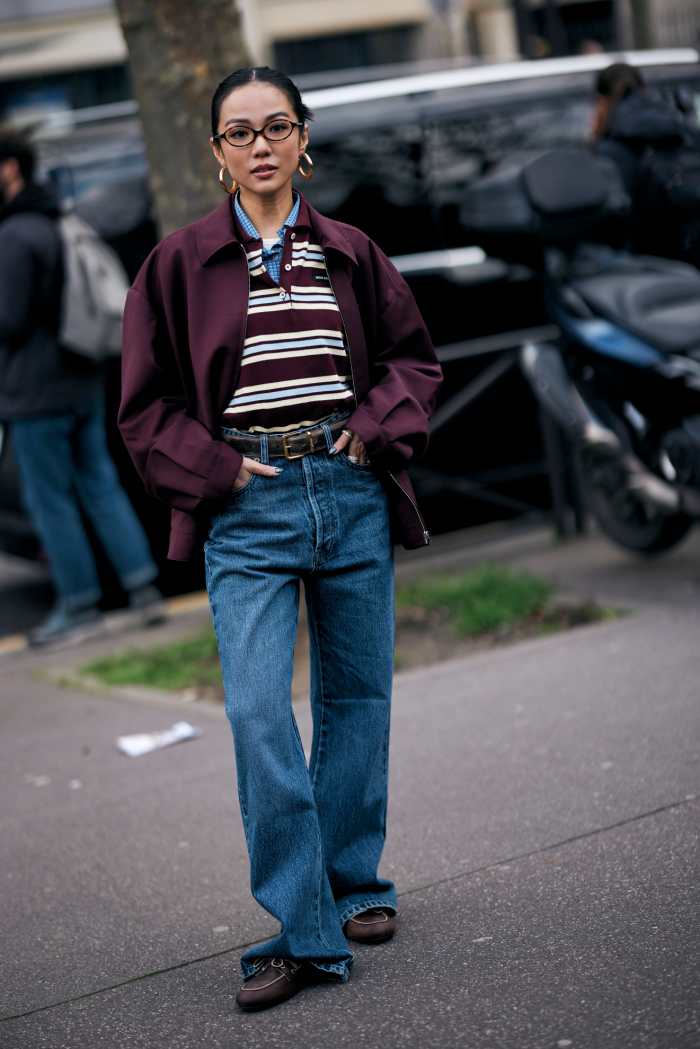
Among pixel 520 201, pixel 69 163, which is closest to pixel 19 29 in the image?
pixel 69 163

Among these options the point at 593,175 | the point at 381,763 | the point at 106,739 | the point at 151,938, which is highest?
the point at 593,175

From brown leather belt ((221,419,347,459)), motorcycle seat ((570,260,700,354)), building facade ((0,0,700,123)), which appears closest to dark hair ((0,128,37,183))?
motorcycle seat ((570,260,700,354))

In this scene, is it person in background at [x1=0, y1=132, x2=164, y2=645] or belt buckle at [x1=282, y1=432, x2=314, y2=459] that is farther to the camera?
person in background at [x1=0, y1=132, x2=164, y2=645]

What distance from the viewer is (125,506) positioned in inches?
300

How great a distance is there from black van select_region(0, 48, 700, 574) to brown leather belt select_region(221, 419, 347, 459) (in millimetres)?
4603

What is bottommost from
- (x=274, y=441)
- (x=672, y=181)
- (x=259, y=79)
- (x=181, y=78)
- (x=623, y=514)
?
(x=623, y=514)

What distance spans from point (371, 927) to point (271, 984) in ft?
1.14

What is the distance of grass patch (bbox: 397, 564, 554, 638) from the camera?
671cm

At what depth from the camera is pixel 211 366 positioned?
351 centimetres

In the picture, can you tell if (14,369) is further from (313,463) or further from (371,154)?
(313,463)

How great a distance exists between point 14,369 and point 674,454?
2.78m

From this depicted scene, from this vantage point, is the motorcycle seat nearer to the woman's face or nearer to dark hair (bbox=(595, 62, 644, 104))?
dark hair (bbox=(595, 62, 644, 104))

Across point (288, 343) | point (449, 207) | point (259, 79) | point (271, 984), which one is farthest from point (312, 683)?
point (449, 207)

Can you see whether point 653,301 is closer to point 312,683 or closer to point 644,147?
point 644,147
